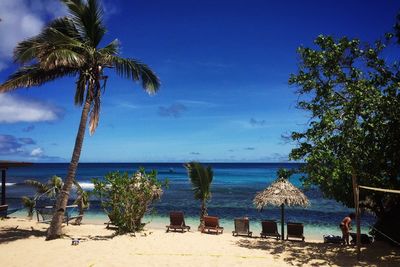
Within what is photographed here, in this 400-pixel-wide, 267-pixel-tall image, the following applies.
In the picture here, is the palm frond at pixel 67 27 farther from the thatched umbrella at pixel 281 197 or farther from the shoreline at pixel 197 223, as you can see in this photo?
the shoreline at pixel 197 223

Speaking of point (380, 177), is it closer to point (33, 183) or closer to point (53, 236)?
point (53, 236)

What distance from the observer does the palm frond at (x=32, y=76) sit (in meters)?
12.9

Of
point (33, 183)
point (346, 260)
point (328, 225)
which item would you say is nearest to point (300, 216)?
point (328, 225)

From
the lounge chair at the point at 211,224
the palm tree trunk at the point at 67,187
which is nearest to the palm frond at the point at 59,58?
the palm tree trunk at the point at 67,187

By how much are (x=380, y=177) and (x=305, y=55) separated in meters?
4.57

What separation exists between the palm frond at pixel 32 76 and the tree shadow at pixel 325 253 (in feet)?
29.6

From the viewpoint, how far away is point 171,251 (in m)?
11.3

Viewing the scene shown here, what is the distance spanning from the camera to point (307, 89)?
12.2 m

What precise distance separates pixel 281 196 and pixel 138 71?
760cm

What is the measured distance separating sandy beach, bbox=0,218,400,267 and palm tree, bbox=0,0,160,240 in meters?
1.57

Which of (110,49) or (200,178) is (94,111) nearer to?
(110,49)

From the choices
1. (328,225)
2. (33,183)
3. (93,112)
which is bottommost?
(328,225)

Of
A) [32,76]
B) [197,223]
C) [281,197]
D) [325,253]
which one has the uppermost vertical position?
[32,76]

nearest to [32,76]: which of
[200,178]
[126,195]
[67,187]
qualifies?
[67,187]
